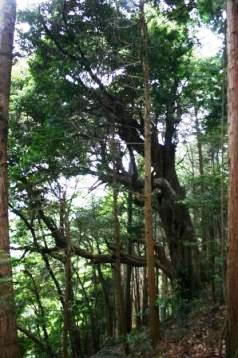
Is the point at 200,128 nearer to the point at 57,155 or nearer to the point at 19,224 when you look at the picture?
the point at 57,155

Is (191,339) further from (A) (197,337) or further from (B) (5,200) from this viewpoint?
(B) (5,200)

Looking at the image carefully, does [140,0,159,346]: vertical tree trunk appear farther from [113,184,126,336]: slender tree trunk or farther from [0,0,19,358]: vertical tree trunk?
[0,0,19,358]: vertical tree trunk

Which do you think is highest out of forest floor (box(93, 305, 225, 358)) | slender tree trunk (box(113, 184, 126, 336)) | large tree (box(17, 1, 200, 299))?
large tree (box(17, 1, 200, 299))

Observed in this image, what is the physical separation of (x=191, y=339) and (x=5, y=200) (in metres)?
6.00

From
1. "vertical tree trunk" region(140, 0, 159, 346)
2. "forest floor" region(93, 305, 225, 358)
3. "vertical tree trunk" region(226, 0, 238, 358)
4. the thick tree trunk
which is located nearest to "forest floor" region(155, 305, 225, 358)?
"forest floor" region(93, 305, 225, 358)

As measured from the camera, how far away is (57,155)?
13078mm

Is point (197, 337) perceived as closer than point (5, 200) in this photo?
No

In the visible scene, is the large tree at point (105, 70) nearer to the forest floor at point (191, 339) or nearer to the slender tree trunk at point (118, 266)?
the slender tree trunk at point (118, 266)

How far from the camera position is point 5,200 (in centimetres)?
582

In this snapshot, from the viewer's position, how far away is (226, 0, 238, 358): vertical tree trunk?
6.55 m

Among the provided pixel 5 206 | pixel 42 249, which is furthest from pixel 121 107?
pixel 5 206

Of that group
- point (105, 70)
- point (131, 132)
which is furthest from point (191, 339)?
point (105, 70)

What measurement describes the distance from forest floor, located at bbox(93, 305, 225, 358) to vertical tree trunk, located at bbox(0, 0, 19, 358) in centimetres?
369

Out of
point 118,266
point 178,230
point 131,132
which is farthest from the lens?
point 178,230
